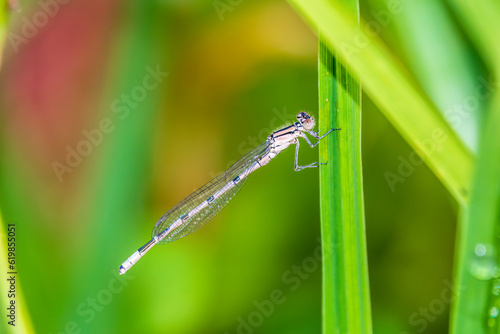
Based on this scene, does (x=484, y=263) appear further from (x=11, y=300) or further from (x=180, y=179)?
(x=11, y=300)

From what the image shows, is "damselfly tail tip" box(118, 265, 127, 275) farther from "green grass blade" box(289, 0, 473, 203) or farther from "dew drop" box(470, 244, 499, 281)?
"dew drop" box(470, 244, 499, 281)

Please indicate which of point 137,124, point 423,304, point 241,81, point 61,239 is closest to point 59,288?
point 61,239

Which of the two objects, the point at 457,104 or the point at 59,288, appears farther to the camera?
the point at 59,288

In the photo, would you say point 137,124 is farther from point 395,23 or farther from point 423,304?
point 423,304

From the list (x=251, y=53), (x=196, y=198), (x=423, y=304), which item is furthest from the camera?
(x=196, y=198)
